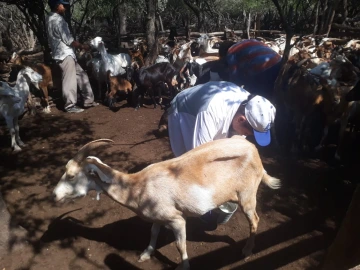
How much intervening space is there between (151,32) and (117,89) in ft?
8.85

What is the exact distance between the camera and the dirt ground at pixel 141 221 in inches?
137

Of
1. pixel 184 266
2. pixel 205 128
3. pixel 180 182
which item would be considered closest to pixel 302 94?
pixel 205 128

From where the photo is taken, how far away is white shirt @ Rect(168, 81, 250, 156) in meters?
3.26

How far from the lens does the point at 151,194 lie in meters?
2.94

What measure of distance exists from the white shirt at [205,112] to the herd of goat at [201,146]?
0.26m

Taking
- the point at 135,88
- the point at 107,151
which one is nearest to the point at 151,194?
the point at 107,151

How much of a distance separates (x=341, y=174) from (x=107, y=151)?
3.99 metres

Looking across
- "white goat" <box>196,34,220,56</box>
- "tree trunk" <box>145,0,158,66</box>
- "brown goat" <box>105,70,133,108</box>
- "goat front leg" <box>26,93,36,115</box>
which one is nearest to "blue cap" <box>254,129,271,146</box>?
"brown goat" <box>105,70,133,108</box>

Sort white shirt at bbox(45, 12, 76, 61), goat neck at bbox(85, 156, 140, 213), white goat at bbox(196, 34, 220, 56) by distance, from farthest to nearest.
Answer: white goat at bbox(196, 34, 220, 56)
white shirt at bbox(45, 12, 76, 61)
goat neck at bbox(85, 156, 140, 213)

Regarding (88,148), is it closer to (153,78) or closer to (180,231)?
(180,231)

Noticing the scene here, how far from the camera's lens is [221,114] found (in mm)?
3256

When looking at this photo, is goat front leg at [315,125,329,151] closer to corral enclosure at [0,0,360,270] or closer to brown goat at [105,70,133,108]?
corral enclosure at [0,0,360,270]

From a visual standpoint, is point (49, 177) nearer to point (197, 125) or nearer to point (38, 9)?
point (197, 125)

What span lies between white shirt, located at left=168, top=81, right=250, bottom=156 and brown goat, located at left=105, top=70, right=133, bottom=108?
4852 millimetres
